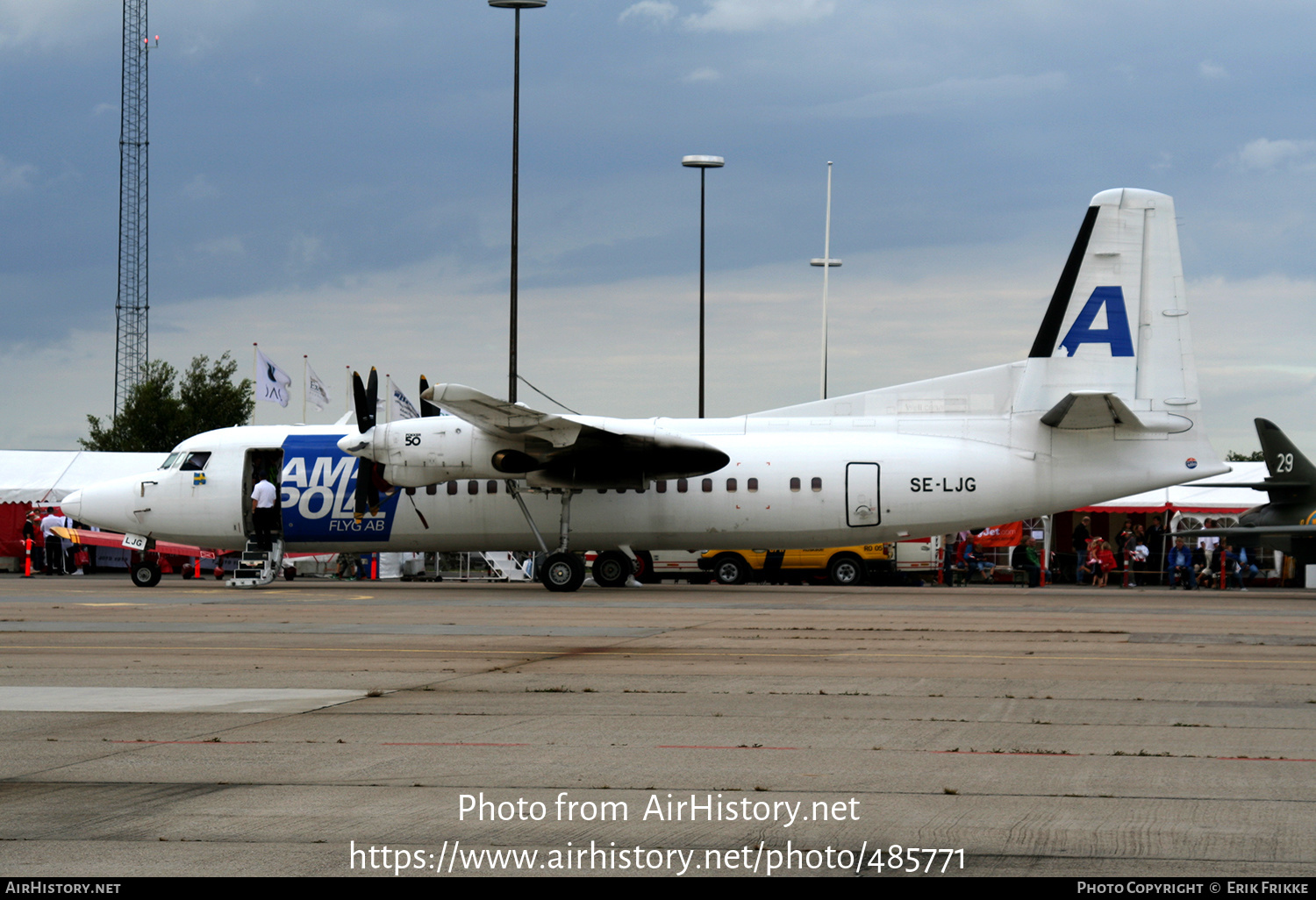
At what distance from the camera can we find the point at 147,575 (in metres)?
28.3

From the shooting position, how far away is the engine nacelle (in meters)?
24.8

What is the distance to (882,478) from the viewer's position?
2503 cm

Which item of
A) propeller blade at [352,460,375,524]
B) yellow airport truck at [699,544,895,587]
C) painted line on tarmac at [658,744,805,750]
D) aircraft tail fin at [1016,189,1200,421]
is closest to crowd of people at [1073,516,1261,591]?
yellow airport truck at [699,544,895,587]

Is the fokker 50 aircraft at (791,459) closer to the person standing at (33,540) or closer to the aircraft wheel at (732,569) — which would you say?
the aircraft wheel at (732,569)

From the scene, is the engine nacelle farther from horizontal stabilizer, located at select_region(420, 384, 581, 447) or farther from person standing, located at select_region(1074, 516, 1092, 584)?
person standing, located at select_region(1074, 516, 1092, 584)

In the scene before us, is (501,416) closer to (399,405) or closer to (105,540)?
(399,405)

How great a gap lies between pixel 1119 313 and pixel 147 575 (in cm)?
2238

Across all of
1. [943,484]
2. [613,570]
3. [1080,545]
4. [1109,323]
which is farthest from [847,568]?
[1109,323]

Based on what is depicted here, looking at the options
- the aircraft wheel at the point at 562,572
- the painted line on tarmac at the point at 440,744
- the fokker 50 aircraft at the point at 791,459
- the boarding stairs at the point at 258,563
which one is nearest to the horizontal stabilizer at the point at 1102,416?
the fokker 50 aircraft at the point at 791,459

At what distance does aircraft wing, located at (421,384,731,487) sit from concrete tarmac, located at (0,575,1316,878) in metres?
8.04

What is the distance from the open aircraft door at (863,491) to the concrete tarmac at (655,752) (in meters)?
8.97
